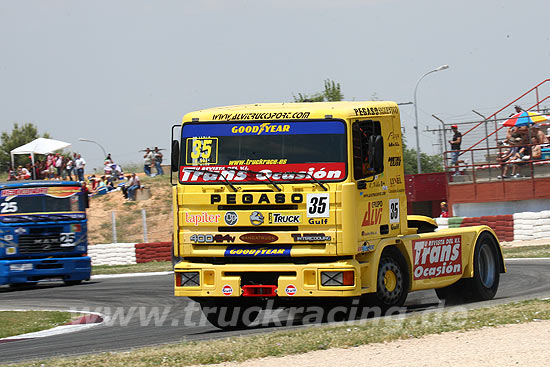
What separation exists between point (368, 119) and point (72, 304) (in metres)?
8.44

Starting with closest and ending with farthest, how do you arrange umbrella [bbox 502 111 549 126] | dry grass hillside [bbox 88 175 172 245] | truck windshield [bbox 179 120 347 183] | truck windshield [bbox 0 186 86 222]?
1. truck windshield [bbox 179 120 347 183]
2. truck windshield [bbox 0 186 86 222]
3. umbrella [bbox 502 111 549 126]
4. dry grass hillside [bbox 88 175 172 245]

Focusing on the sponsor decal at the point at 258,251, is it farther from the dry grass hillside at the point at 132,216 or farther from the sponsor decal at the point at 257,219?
the dry grass hillside at the point at 132,216

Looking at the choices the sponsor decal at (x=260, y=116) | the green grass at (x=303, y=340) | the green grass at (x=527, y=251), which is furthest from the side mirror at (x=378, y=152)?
the green grass at (x=527, y=251)

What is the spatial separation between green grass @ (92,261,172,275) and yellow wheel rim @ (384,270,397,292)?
14265mm

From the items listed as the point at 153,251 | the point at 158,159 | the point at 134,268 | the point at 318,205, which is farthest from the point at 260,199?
the point at 158,159

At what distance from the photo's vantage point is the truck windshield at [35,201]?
21.2m

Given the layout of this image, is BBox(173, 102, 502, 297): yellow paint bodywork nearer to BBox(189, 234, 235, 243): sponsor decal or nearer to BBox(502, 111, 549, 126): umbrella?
BBox(189, 234, 235, 243): sponsor decal

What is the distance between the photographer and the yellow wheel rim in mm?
11633

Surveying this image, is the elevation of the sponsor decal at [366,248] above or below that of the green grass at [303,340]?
above

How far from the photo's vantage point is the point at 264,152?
11.3 metres

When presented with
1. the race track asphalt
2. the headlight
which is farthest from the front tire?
the headlight

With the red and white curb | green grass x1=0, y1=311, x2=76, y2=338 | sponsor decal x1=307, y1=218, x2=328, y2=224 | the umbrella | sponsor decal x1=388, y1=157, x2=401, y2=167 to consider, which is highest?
the umbrella

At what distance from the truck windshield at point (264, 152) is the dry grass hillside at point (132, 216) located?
25.1 m

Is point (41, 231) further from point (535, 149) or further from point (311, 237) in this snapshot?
point (535, 149)
